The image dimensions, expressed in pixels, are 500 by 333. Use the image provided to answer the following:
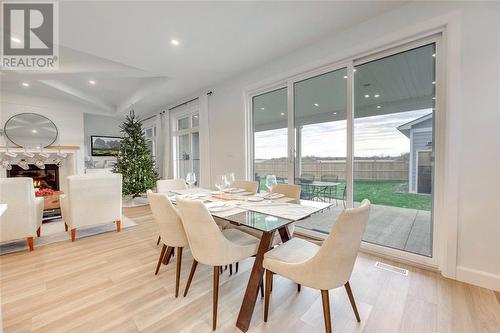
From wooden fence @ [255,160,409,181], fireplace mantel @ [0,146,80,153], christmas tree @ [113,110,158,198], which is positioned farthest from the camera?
christmas tree @ [113,110,158,198]

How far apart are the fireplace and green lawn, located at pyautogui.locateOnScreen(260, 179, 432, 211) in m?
6.74

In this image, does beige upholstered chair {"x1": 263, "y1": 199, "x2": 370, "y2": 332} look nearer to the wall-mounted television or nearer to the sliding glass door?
the sliding glass door

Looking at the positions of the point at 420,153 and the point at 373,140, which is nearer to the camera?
the point at 420,153

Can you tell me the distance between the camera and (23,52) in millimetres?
3188

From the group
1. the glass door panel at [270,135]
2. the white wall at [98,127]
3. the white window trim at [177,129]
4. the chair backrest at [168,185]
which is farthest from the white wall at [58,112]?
the glass door panel at [270,135]

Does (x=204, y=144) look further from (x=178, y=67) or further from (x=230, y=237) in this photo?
(x=230, y=237)

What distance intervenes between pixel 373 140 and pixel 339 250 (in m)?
1.90

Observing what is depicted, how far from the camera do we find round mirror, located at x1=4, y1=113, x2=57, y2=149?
4910 millimetres

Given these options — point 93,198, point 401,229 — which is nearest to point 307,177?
point 401,229

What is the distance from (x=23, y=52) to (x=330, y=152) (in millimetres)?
4936

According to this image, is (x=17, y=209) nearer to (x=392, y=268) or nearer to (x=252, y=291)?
(x=252, y=291)

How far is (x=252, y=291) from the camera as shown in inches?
55.5

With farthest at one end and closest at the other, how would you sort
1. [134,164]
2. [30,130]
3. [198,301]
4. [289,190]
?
[134,164] < [30,130] < [289,190] < [198,301]

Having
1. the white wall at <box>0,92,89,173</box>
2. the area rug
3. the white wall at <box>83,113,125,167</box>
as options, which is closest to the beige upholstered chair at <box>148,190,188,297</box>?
the area rug
